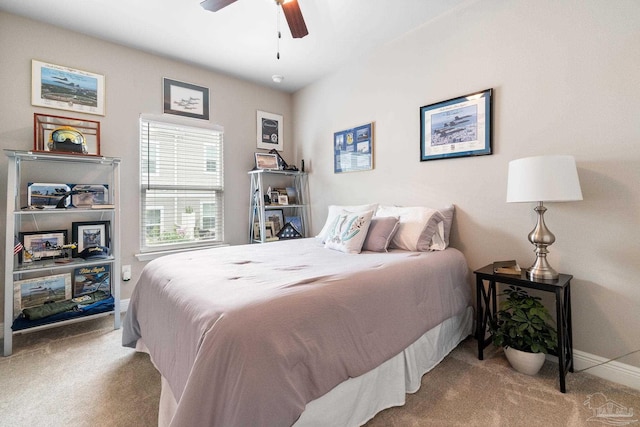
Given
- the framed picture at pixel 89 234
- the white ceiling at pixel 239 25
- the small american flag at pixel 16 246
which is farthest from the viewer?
the framed picture at pixel 89 234

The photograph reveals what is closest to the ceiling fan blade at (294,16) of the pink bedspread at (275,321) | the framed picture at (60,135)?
the pink bedspread at (275,321)

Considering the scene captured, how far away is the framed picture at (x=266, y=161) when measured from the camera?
12.0 ft

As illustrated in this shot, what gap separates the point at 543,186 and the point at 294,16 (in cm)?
186

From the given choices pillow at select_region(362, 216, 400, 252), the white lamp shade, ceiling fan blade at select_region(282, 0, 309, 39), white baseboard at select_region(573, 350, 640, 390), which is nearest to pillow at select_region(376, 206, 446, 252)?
pillow at select_region(362, 216, 400, 252)

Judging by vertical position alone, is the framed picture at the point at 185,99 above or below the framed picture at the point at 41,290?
above

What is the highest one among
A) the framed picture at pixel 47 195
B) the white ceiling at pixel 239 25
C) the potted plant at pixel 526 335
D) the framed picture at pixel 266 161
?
the white ceiling at pixel 239 25

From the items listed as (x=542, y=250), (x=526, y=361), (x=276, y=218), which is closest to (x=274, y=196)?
(x=276, y=218)

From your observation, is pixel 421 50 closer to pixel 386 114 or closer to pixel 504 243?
pixel 386 114

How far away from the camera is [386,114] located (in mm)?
2947

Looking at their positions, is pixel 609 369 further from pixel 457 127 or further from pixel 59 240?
pixel 59 240

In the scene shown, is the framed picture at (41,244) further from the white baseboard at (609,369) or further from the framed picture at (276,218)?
the white baseboard at (609,369)

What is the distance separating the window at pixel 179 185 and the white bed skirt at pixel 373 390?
6.88 feet

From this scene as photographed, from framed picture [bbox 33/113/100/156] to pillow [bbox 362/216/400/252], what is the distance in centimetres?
252

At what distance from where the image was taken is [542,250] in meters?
1.83
